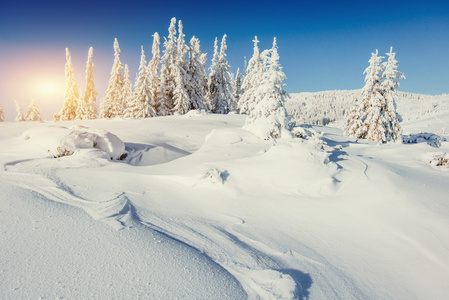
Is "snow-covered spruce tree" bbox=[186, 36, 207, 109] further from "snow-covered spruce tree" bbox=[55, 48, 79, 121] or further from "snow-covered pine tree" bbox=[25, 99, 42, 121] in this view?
"snow-covered pine tree" bbox=[25, 99, 42, 121]

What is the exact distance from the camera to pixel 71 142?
281 inches

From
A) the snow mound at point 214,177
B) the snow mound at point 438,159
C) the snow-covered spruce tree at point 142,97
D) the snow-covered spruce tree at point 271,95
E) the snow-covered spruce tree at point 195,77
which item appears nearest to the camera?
the snow mound at point 214,177

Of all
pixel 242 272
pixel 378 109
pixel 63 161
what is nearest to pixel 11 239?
pixel 242 272

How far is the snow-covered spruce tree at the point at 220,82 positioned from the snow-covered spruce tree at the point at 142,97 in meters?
11.4

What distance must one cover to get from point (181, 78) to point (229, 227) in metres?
29.1

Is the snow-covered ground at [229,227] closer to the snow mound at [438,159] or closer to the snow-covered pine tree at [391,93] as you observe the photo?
the snow mound at [438,159]

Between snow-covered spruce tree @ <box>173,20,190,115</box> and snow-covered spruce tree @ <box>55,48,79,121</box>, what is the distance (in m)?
16.6

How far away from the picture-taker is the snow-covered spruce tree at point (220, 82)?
37094 mm

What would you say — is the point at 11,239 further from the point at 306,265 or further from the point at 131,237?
the point at 306,265

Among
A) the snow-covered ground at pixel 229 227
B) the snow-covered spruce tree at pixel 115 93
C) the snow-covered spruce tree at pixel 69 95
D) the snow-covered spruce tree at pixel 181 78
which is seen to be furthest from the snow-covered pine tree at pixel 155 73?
the snow-covered ground at pixel 229 227

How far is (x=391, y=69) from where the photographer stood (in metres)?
20.5

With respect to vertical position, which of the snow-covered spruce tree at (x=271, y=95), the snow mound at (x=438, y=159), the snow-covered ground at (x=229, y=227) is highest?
the snow-covered spruce tree at (x=271, y=95)

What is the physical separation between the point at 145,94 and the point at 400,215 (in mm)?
29165

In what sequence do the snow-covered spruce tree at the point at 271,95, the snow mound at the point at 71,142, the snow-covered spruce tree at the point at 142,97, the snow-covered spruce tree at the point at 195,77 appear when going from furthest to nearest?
the snow-covered spruce tree at the point at 195,77, the snow-covered spruce tree at the point at 142,97, the snow-covered spruce tree at the point at 271,95, the snow mound at the point at 71,142
